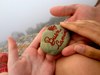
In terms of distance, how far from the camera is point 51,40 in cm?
52

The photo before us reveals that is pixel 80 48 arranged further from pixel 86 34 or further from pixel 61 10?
pixel 61 10

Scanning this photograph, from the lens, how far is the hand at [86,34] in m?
0.49

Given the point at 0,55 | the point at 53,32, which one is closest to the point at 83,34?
the point at 53,32

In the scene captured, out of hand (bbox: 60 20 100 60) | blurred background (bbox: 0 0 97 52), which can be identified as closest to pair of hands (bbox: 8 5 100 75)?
hand (bbox: 60 20 100 60)

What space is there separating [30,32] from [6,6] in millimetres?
146

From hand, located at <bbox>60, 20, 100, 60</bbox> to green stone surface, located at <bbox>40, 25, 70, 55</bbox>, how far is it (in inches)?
0.5

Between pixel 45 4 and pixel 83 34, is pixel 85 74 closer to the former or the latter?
pixel 83 34

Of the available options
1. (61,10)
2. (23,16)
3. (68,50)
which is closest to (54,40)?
(68,50)

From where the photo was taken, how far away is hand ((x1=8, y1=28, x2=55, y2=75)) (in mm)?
543

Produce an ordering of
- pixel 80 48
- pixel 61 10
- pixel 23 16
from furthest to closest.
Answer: pixel 23 16 < pixel 61 10 < pixel 80 48

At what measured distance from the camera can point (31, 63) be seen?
561 mm

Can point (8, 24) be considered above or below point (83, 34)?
below

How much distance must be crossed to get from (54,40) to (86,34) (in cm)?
7

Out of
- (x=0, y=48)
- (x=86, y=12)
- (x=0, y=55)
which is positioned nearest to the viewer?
(x=86, y=12)
